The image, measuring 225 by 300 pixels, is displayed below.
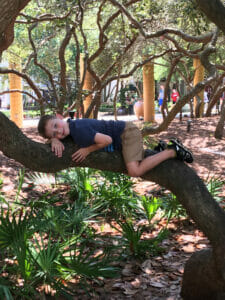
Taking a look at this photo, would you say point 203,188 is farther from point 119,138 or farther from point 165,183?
point 119,138

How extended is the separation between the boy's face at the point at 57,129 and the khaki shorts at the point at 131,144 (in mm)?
483

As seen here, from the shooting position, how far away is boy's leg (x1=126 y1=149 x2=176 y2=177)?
291cm

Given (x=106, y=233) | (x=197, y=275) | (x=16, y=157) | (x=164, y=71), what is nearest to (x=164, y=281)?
(x=197, y=275)

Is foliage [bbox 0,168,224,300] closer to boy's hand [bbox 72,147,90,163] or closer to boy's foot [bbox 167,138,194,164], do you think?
boy's hand [bbox 72,147,90,163]

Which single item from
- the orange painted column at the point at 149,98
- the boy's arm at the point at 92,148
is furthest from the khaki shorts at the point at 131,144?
the orange painted column at the point at 149,98

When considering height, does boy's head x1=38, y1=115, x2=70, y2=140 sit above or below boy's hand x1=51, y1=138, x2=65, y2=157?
above

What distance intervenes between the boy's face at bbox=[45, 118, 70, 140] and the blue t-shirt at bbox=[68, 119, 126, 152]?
1.8 inches

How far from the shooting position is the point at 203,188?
291 cm

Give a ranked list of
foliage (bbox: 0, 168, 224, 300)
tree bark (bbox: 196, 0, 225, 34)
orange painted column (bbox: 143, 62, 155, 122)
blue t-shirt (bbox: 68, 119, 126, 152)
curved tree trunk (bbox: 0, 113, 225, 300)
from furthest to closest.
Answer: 1. orange painted column (bbox: 143, 62, 155, 122)
2. tree bark (bbox: 196, 0, 225, 34)
3. foliage (bbox: 0, 168, 224, 300)
4. blue t-shirt (bbox: 68, 119, 126, 152)
5. curved tree trunk (bbox: 0, 113, 225, 300)

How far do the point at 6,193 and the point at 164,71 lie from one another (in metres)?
25.4

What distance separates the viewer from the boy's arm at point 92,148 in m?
2.77

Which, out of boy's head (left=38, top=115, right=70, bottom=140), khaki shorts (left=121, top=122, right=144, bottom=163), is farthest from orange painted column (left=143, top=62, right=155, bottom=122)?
boy's head (left=38, top=115, right=70, bottom=140)

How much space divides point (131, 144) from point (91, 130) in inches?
13.4

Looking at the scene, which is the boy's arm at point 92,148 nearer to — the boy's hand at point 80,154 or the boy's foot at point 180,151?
the boy's hand at point 80,154
